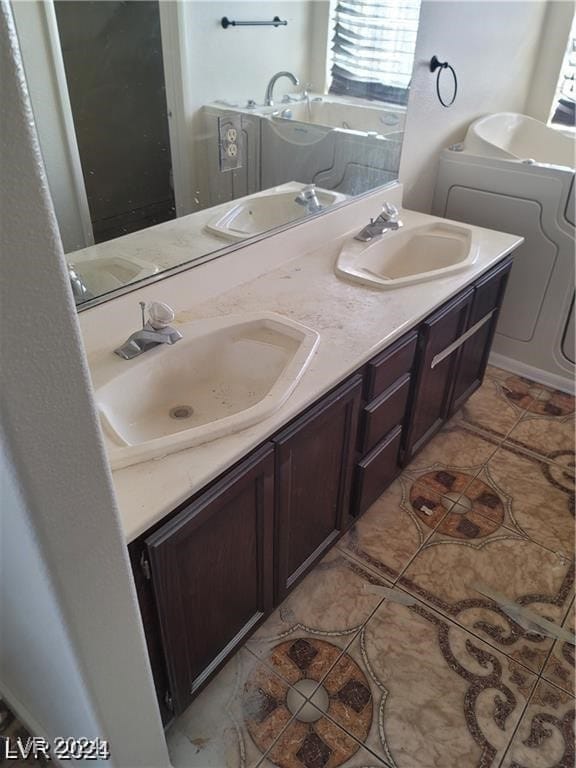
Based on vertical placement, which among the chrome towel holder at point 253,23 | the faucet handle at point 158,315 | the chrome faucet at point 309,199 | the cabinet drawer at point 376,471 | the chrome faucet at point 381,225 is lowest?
the cabinet drawer at point 376,471

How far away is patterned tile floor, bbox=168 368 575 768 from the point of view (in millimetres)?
1294

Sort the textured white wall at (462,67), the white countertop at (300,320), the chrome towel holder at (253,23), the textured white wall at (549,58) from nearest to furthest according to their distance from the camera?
the white countertop at (300,320)
the chrome towel holder at (253,23)
the textured white wall at (462,67)
the textured white wall at (549,58)

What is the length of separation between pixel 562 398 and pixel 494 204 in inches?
38.5

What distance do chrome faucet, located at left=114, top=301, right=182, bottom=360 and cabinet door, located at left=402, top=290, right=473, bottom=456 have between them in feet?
2.49

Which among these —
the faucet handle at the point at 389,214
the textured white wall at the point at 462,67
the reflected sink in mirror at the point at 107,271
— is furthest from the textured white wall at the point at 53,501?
the textured white wall at the point at 462,67

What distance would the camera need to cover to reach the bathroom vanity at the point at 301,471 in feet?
3.29

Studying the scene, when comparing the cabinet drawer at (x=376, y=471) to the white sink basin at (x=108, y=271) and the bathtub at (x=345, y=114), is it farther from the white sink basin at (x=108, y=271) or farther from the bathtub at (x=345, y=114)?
the bathtub at (x=345, y=114)

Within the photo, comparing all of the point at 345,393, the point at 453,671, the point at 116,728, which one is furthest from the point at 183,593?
the point at 453,671

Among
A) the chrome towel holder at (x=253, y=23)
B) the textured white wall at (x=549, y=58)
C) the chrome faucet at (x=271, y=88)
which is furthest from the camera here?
the textured white wall at (x=549, y=58)

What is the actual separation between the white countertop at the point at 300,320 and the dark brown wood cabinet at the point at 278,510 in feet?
0.14

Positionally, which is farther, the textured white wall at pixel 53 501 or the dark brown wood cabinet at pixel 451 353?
the dark brown wood cabinet at pixel 451 353

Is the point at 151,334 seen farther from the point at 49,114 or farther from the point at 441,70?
the point at 441,70

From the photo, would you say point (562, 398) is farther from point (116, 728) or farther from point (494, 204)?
point (116, 728)

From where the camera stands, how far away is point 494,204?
247cm
